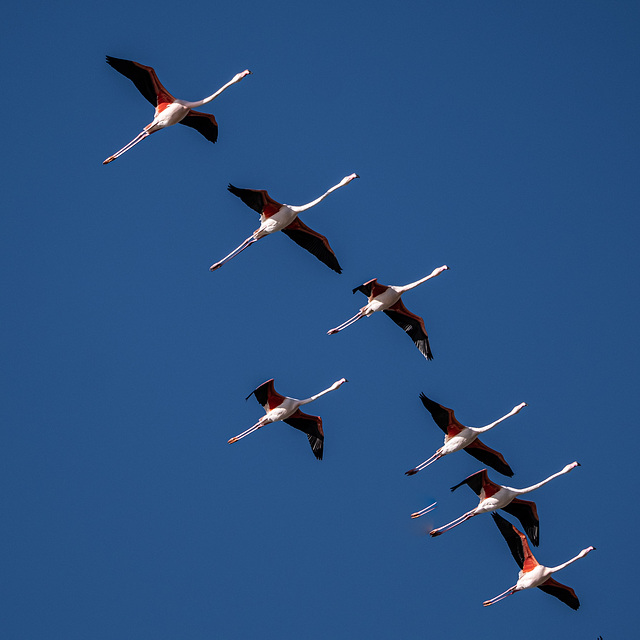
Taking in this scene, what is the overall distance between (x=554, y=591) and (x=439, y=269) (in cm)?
937

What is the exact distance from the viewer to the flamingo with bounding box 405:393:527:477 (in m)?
41.7

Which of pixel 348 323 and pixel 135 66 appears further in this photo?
pixel 348 323

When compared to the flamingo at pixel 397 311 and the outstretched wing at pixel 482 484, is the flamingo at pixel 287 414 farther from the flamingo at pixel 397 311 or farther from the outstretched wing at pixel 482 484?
the outstretched wing at pixel 482 484

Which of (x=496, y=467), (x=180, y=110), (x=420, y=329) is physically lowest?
(x=496, y=467)

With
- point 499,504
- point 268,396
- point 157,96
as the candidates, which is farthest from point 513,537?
point 157,96

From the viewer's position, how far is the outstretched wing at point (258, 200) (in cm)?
4059

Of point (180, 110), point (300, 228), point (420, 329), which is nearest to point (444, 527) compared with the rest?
point (420, 329)

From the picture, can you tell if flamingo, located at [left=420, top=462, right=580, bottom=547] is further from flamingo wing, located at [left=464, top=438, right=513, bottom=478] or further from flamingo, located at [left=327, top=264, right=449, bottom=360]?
flamingo, located at [left=327, top=264, right=449, bottom=360]

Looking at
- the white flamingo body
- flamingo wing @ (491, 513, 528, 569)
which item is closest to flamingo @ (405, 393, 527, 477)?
flamingo wing @ (491, 513, 528, 569)

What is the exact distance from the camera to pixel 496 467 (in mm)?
43438

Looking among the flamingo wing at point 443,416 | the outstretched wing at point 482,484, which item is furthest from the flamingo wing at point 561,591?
the flamingo wing at point 443,416

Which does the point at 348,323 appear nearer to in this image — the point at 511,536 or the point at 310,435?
the point at 310,435

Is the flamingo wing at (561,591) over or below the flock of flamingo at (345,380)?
below

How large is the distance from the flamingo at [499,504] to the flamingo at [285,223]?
687 cm
